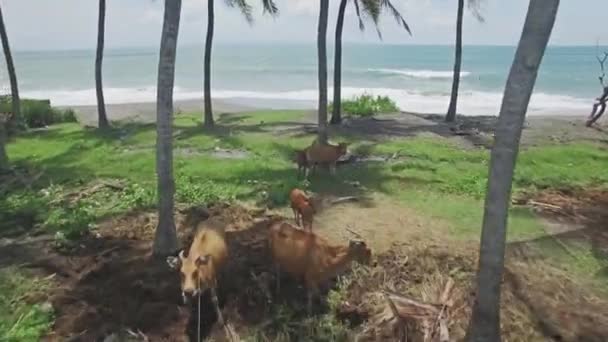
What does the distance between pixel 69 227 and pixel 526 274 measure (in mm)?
6141

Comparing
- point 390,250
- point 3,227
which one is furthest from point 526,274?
point 3,227

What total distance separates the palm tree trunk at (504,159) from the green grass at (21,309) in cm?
418

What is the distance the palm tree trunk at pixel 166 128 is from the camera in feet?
23.6

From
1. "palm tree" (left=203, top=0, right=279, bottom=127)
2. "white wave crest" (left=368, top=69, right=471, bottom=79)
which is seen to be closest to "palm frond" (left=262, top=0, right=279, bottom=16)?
"palm tree" (left=203, top=0, right=279, bottom=127)

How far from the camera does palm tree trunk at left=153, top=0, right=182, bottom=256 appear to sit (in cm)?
721

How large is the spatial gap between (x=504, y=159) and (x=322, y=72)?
31.3 ft

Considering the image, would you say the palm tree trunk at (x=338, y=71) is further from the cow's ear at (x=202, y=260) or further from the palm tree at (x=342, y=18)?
the cow's ear at (x=202, y=260)

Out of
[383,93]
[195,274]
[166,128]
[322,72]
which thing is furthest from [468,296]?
[383,93]

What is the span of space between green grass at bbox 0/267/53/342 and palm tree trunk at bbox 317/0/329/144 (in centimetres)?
693

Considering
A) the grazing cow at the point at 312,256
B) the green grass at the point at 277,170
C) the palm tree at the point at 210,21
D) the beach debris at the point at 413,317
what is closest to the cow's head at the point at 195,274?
the grazing cow at the point at 312,256

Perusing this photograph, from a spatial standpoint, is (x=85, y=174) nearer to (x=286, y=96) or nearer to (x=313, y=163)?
(x=313, y=163)

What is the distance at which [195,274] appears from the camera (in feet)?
19.4

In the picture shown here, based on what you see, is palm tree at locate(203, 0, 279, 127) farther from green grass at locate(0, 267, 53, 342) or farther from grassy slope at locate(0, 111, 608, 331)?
green grass at locate(0, 267, 53, 342)

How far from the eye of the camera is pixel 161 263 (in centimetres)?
738
